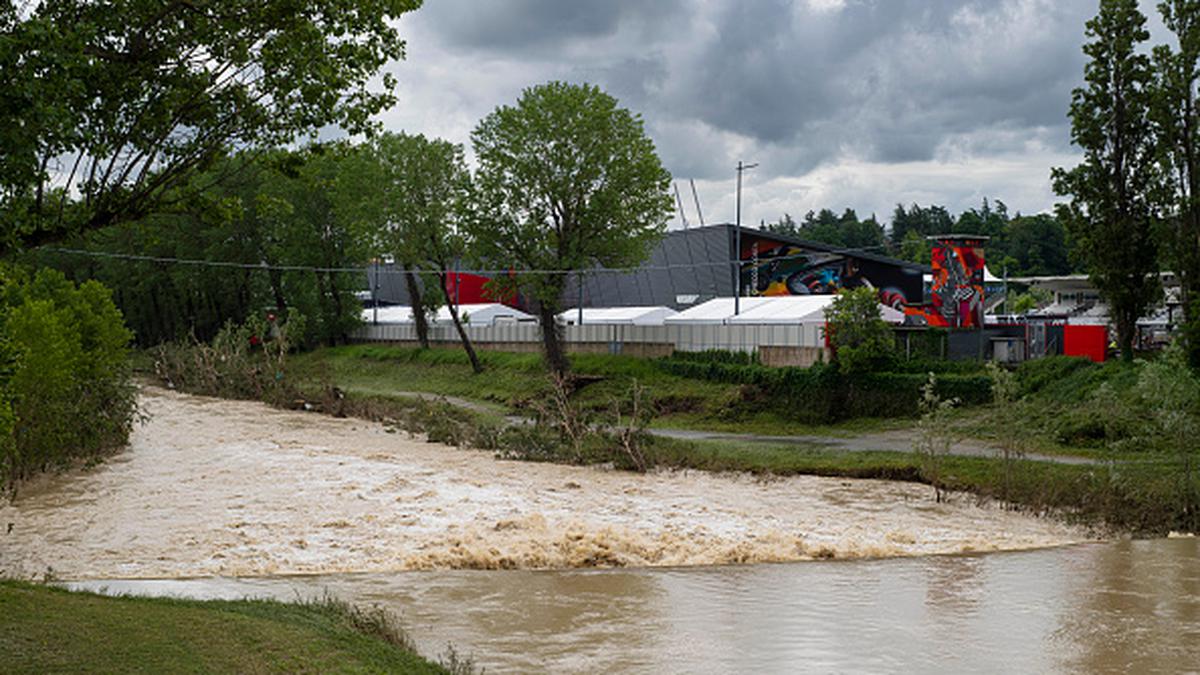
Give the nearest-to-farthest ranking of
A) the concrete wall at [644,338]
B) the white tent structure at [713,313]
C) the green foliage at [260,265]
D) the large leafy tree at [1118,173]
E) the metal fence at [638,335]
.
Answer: the large leafy tree at [1118,173], the concrete wall at [644,338], the metal fence at [638,335], the white tent structure at [713,313], the green foliage at [260,265]

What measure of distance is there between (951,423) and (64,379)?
94.4ft

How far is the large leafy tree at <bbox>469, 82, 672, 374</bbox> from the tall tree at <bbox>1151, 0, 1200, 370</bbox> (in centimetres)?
2462

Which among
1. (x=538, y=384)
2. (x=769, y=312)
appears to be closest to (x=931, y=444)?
(x=769, y=312)

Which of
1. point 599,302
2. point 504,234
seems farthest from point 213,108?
point 599,302

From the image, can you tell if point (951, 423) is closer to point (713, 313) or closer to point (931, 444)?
point (931, 444)

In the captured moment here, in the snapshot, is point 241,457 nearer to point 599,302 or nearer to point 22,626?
point 22,626

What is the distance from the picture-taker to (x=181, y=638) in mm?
11812

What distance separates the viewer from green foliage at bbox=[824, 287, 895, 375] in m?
47.2

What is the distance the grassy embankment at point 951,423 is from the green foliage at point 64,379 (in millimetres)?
12844

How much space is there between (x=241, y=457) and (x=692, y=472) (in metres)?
14.4

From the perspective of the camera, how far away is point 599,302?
10275cm

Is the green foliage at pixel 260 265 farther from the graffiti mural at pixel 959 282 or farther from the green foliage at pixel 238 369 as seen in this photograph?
the graffiti mural at pixel 959 282

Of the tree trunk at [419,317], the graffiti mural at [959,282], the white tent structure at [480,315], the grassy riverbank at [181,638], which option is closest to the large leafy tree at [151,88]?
the grassy riverbank at [181,638]

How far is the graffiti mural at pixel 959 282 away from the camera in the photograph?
60.0 m
